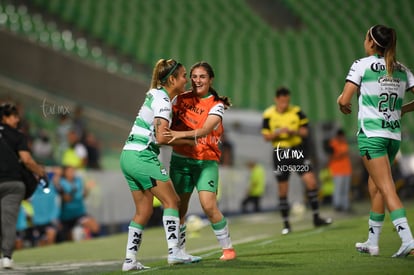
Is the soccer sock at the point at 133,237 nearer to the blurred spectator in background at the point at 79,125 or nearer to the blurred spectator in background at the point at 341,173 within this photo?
the blurred spectator in background at the point at 79,125

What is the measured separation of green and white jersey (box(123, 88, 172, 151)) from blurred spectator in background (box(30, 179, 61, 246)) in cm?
874

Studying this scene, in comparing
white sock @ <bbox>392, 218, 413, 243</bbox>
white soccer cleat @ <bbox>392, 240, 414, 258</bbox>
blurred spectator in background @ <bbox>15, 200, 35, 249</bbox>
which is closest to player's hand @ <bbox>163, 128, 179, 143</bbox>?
white sock @ <bbox>392, 218, 413, 243</bbox>

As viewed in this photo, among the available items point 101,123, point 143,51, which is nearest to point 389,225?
point 101,123

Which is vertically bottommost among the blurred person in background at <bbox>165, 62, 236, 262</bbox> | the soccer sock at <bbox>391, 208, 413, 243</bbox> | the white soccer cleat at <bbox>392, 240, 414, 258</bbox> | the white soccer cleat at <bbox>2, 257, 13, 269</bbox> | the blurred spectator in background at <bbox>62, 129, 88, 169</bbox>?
the white soccer cleat at <bbox>392, 240, 414, 258</bbox>

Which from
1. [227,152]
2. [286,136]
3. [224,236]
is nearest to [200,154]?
[224,236]

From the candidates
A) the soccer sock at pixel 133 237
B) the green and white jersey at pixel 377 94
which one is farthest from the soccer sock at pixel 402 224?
the soccer sock at pixel 133 237

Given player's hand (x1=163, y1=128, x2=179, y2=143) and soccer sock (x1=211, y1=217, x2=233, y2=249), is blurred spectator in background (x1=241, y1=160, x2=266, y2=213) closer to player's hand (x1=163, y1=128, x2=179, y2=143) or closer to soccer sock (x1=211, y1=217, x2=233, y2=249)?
soccer sock (x1=211, y1=217, x2=233, y2=249)

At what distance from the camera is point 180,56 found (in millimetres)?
31828

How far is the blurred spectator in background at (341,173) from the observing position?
74.6 ft

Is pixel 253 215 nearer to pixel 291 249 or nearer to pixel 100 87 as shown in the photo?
pixel 100 87

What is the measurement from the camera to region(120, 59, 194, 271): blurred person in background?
9359 millimetres

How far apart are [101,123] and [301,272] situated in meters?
16.7

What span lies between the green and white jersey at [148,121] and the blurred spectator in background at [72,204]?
9.28 meters

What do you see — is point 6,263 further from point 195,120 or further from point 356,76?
point 356,76
